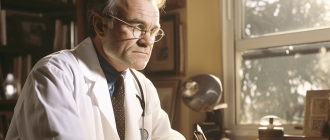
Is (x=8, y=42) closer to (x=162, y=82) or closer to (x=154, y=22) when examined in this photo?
(x=162, y=82)

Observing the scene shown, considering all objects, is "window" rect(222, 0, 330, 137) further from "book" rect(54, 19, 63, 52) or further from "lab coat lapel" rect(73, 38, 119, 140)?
"book" rect(54, 19, 63, 52)

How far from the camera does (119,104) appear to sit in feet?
4.48

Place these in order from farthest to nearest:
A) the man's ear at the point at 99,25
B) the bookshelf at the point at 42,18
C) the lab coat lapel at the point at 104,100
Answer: the bookshelf at the point at 42,18, the man's ear at the point at 99,25, the lab coat lapel at the point at 104,100

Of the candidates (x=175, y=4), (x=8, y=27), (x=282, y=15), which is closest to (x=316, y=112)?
(x=282, y=15)

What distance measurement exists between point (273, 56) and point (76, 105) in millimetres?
1377

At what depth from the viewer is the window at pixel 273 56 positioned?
1.79m

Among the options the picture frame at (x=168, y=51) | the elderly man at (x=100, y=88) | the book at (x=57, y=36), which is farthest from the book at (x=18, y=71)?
the elderly man at (x=100, y=88)

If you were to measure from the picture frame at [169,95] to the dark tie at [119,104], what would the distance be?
2.78ft

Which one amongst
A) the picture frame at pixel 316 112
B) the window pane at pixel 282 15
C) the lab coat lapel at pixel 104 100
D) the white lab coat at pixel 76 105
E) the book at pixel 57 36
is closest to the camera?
the white lab coat at pixel 76 105

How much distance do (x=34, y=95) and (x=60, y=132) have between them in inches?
6.2

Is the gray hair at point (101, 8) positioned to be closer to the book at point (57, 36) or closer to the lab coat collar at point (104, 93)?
the lab coat collar at point (104, 93)

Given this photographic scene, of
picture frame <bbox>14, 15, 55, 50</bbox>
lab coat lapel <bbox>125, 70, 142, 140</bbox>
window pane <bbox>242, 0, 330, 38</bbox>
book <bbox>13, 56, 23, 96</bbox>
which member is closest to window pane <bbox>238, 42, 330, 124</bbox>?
window pane <bbox>242, 0, 330, 38</bbox>

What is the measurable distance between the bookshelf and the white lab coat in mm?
1271

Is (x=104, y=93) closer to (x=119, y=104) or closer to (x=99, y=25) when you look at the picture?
(x=119, y=104)
